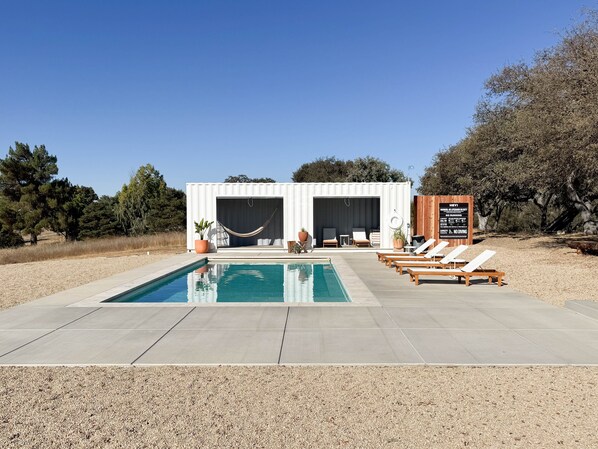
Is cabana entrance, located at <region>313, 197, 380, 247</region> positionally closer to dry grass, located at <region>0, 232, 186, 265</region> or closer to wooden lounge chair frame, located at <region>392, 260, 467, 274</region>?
dry grass, located at <region>0, 232, 186, 265</region>

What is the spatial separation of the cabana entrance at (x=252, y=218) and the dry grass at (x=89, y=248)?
7.97 ft

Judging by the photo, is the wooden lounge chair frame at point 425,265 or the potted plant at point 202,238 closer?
the wooden lounge chair frame at point 425,265

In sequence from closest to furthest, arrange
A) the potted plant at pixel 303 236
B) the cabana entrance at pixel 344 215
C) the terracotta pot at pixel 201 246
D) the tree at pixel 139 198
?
the terracotta pot at pixel 201 246 < the potted plant at pixel 303 236 < the cabana entrance at pixel 344 215 < the tree at pixel 139 198

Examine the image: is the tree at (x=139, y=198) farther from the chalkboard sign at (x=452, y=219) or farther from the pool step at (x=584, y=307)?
the pool step at (x=584, y=307)

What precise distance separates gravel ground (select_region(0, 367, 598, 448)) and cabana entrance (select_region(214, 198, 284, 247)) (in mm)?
15787

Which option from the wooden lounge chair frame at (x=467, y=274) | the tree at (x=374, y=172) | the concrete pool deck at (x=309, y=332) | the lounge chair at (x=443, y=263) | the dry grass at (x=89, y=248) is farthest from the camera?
the tree at (x=374, y=172)

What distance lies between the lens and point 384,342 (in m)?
4.97

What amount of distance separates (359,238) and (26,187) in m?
24.2

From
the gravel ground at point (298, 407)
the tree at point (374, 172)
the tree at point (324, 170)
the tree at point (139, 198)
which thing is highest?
the tree at point (324, 170)

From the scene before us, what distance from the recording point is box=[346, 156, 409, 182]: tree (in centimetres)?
3781

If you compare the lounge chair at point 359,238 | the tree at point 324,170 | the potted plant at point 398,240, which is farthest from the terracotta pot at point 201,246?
the tree at point 324,170

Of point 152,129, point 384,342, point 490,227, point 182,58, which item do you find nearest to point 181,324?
point 384,342

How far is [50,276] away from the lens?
10.5 meters

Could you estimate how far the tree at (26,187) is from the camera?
29.6 meters
